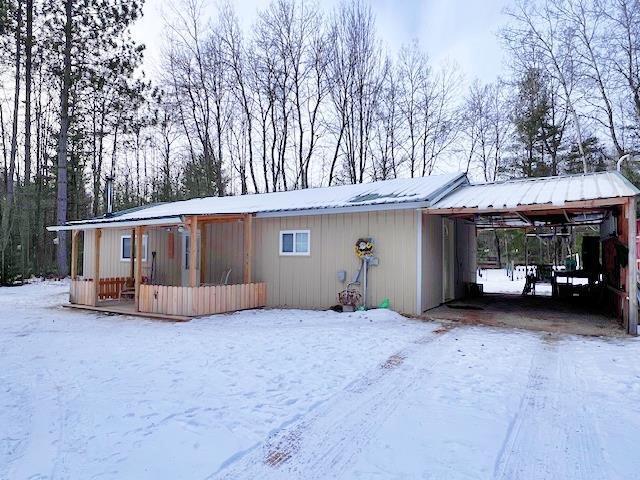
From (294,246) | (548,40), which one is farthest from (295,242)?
(548,40)

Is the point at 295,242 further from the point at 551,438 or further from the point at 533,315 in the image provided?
the point at 551,438

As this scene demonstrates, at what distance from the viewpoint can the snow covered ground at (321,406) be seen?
2637 millimetres

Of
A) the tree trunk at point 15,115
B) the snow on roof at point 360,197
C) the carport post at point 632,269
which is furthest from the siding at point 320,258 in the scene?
the tree trunk at point 15,115

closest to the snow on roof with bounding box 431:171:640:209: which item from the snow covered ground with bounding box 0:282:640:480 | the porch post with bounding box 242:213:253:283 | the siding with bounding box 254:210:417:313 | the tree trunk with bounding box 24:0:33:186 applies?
the siding with bounding box 254:210:417:313

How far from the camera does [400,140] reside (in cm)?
2097

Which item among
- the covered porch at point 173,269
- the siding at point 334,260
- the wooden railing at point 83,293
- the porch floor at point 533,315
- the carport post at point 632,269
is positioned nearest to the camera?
the carport post at point 632,269

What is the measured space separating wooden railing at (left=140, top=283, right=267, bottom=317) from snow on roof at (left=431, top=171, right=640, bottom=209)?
4.60 metres

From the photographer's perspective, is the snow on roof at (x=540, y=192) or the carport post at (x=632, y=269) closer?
the carport post at (x=632, y=269)

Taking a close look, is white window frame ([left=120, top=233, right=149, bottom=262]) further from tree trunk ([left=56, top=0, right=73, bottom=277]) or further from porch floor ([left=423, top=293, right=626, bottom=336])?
porch floor ([left=423, top=293, right=626, bottom=336])

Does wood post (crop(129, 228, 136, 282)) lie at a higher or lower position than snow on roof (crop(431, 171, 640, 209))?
lower

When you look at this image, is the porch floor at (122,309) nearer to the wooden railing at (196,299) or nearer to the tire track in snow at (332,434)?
the wooden railing at (196,299)

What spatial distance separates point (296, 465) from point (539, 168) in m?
20.0

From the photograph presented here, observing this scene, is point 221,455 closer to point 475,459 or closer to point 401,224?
point 475,459

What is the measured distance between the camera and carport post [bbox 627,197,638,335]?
631 cm
